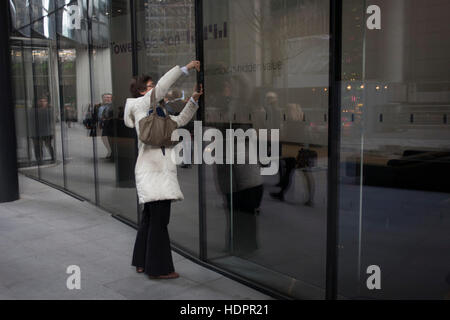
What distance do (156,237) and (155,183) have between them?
0.54 metres

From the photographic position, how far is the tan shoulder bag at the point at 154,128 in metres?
4.28

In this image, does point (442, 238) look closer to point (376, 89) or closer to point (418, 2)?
point (376, 89)

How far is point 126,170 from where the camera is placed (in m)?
7.46

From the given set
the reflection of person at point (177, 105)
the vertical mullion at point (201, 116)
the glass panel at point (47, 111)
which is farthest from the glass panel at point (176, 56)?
the glass panel at point (47, 111)

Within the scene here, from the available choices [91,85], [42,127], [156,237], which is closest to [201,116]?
[156,237]

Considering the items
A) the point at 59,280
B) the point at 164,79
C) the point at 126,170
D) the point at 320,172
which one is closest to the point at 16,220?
the point at 126,170

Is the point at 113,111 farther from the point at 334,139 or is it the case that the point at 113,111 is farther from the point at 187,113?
the point at 334,139

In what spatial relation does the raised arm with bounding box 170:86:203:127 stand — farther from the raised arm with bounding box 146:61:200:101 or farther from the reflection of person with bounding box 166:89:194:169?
the reflection of person with bounding box 166:89:194:169

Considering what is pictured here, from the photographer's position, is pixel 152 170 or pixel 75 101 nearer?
pixel 152 170

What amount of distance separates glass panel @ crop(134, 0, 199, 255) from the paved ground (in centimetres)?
49

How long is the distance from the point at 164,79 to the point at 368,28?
183 cm

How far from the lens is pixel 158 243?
4.57 metres

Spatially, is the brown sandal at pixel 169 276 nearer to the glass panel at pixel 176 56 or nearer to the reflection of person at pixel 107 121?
the glass panel at pixel 176 56
